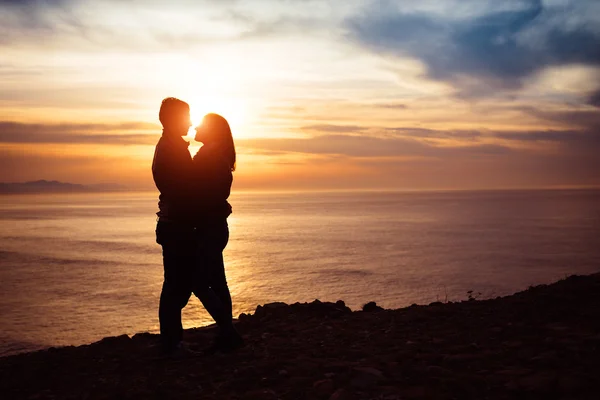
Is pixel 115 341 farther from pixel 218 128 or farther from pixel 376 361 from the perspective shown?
pixel 376 361

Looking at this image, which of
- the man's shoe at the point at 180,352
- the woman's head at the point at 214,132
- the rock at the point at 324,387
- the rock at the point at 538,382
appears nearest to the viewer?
the rock at the point at 538,382

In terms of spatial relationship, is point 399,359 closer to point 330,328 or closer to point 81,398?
point 330,328

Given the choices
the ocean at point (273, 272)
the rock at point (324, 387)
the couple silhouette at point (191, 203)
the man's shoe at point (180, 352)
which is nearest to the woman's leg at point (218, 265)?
the couple silhouette at point (191, 203)

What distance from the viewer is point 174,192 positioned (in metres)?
6.51

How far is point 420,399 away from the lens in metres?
4.52

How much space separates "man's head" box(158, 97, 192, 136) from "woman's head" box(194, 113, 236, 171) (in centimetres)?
22

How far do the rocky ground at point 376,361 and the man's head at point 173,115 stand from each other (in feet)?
9.79

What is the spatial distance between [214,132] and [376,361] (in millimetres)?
3438

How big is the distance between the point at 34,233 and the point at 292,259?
6265cm

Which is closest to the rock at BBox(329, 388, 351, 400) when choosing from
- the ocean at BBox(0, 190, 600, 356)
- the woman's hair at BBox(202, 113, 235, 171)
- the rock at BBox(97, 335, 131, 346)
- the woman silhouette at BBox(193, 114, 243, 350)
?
the woman silhouette at BBox(193, 114, 243, 350)

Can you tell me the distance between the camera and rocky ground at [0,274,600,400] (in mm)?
4781

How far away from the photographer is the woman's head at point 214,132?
664 centimetres

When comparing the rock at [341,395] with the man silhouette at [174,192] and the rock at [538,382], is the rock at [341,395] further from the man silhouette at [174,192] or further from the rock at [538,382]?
the man silhouette at [174,192]

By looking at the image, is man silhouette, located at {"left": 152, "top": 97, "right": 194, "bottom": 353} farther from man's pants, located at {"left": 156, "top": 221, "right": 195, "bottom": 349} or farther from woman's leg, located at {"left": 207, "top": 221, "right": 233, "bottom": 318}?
woman's leg, located at {"left": 207, "top": 221, "right": 233, "bottom": 318}
